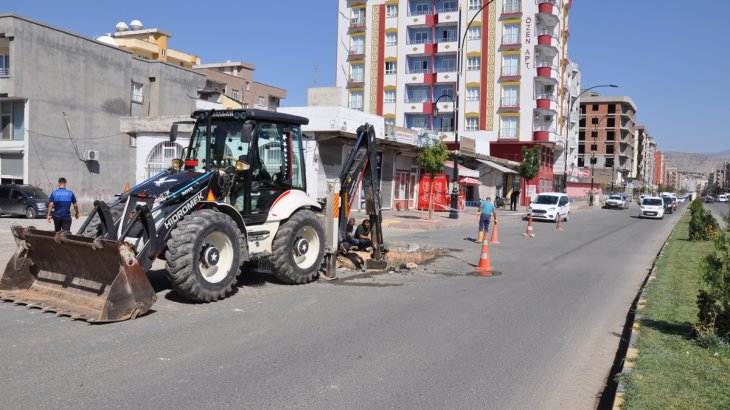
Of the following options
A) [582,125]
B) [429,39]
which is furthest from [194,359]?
[582,125]

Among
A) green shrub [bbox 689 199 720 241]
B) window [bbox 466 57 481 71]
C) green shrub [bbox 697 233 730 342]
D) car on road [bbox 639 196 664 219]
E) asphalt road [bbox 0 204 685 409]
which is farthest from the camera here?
window [bbox 466 57 481 71]

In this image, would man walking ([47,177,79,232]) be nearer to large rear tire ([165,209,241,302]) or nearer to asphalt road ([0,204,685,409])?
asphalt road ([0,204,685,409])

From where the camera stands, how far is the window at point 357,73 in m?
67.2

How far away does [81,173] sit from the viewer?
32562mm

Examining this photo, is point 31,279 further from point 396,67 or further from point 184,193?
point 396,67

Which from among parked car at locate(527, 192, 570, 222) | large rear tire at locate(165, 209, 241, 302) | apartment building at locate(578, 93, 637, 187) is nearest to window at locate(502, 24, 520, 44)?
parked car at locate(527, 192, 570, 222)

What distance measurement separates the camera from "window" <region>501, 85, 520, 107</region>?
60938 millimetres

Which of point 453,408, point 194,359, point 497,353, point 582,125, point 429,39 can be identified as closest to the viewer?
point 453,408

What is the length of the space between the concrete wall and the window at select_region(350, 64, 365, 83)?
3287 cm

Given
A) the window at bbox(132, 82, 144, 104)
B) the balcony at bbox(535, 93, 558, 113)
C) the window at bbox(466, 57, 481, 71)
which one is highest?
the window at bbox(466, 57, 481, 71)

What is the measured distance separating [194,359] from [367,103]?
204ft

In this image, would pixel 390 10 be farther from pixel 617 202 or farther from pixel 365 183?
pixel 365 183

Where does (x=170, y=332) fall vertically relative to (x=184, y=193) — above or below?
below

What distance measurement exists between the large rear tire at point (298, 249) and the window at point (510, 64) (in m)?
54.0
